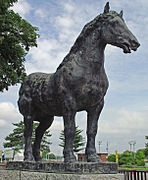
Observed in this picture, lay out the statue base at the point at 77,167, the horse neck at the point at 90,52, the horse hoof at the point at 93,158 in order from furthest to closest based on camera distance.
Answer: the horse neck at the point at 90,52 < the horse hoof at the point at 93,158 < the statue base at the point at 77,167

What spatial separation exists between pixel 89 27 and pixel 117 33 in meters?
0.61

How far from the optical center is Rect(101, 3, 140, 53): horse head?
14.2 ft

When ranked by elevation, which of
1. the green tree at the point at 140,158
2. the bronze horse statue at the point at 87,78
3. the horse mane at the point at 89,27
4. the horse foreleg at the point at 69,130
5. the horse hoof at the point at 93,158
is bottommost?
the green tree at the point at 140,158

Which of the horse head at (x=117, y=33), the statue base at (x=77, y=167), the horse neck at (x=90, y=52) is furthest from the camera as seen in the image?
the horse neck at (x=90, y=52)

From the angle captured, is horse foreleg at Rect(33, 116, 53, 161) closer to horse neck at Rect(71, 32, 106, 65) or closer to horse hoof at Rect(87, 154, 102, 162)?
horse hoof at Rect(87, 154, 102, 162)

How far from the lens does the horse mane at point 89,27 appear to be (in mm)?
4547

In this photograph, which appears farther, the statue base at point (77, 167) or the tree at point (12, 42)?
the tree at point (12, 42)

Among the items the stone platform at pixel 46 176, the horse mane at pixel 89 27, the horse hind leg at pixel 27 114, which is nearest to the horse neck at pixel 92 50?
the horse mane at pixel 89 27

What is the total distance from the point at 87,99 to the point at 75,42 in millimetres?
1261

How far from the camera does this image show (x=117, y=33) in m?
4.38

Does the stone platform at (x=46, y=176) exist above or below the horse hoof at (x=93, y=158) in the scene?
below

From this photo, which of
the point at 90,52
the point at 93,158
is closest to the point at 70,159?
the point at 93,158

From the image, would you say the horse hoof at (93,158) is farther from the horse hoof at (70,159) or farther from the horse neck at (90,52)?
the horse neck at (90,52)

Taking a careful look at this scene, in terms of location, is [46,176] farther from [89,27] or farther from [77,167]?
[89,27]
